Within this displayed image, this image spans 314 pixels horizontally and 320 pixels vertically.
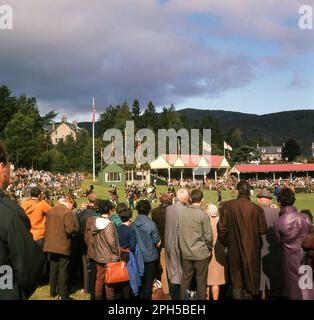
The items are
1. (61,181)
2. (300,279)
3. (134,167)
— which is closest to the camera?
(300,279)

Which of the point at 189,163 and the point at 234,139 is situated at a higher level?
the point at 234,139

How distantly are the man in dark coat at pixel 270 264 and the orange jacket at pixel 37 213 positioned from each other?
4354 millimetres

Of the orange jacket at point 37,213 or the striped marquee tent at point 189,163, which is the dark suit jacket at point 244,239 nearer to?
the orange jacket at point 37,213

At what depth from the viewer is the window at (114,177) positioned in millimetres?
61812

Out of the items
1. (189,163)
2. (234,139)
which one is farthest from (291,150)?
(189,163)

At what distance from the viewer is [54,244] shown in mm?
8680

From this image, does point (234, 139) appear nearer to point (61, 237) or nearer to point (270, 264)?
point (61, 237)

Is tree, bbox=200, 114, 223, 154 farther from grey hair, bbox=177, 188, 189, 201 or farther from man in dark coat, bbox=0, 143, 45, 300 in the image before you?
man in dark coat, bbox=0, 143, 45, 300

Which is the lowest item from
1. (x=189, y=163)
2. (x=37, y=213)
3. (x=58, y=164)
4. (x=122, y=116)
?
(x=37, y=213)

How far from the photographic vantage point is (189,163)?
83.4 meters

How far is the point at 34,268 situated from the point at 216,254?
4845mm

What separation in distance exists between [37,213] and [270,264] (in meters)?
4.61
